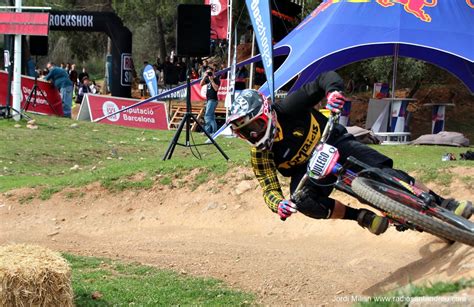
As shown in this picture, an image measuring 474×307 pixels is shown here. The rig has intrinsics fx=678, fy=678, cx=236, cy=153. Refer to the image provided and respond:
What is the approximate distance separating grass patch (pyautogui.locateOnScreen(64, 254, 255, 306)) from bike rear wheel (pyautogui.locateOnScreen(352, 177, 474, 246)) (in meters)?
1.53

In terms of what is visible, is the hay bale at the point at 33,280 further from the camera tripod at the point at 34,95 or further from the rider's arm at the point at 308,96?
the camera tripod at the point at 34,95

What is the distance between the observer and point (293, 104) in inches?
246

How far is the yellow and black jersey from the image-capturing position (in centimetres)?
619

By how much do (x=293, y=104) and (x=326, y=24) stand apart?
33.6 ft

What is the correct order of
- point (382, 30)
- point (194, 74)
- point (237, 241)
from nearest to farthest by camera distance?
point (237, 241) < point (382, 30) < point (194, 74)

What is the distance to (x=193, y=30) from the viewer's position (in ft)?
41.0

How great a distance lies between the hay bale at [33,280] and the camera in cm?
529

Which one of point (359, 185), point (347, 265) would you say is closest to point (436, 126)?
point (347, 265)

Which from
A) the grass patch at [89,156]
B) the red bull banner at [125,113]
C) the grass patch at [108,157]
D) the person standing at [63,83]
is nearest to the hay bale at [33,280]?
the grass patch at [108,157]

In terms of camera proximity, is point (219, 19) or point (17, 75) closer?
point (17, 75)

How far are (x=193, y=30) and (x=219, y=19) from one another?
37.9ft

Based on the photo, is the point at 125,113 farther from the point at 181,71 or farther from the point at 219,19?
the point at 181,71

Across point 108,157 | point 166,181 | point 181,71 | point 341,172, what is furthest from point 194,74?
point 341,172

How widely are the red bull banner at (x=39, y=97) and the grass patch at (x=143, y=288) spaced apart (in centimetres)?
1520
